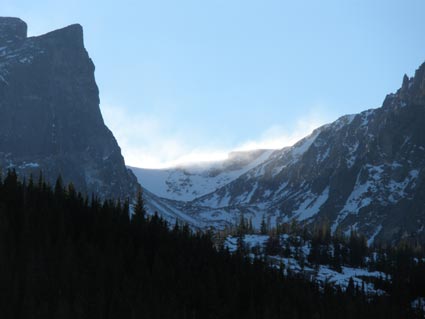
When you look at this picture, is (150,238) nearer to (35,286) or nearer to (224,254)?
(224,254)

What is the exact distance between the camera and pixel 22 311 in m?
88.8

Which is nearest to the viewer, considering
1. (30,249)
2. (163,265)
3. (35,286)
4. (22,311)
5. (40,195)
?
(22,311)

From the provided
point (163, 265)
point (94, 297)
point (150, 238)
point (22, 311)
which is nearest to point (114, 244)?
point (163, 265)

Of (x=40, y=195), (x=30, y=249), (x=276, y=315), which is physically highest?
(x=40, y=195)

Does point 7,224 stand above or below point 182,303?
above

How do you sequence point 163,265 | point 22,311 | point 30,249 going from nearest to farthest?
point 22,311, point 30,249, point 163,265

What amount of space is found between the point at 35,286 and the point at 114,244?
37.7 m

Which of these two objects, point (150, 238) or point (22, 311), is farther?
point (150, 238)

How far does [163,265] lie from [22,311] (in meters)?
46.4

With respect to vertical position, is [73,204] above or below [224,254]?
above

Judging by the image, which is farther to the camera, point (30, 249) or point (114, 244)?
point (114, 244)

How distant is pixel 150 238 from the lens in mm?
155500

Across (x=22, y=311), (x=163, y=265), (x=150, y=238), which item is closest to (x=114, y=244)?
(x=163, y=265)

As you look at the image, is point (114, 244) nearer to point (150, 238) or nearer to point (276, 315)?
point (150, 238)
